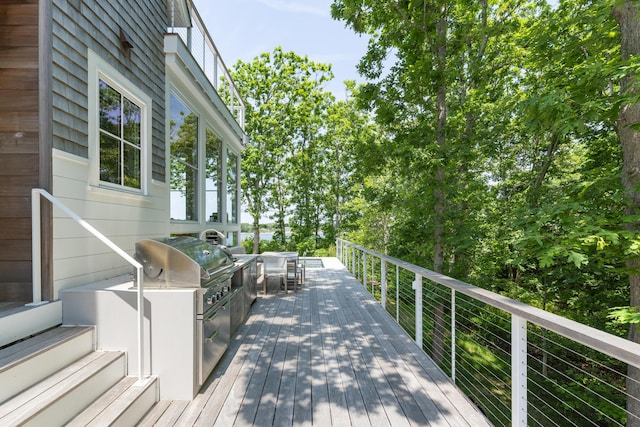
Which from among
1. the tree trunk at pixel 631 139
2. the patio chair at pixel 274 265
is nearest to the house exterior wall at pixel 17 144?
the patio chair at pixel 274 265

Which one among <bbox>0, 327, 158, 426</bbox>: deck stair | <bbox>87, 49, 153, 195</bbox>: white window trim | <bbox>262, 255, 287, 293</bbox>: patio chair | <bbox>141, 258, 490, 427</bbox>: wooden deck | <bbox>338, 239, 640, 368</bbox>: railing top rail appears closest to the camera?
Result: <bbox>338, 239, 640, 368</bbox>: railing top rail

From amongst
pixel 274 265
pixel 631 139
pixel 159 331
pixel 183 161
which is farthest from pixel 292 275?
pixel 631 139

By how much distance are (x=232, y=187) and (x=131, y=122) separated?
530 cm

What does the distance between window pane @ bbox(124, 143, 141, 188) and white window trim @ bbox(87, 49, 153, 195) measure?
0.24 ft

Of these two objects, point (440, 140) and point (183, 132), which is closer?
point (183, 132)

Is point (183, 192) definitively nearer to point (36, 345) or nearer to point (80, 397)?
point (36, 345)

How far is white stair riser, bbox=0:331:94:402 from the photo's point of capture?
5.93 ft

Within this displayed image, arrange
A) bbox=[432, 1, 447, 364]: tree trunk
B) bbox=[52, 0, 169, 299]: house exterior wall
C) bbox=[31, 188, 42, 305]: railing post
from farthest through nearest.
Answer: bbox=[432, 1, 447, 364]: tree trunk → bbox=[52, 0, 169, 299]: house exterior wall → bbox=[31, 188, 42, 305]: railing post

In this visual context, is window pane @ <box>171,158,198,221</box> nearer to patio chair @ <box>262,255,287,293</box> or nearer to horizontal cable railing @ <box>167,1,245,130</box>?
patio chair @ <box>262,255,287,293</box>

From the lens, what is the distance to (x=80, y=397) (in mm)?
1987

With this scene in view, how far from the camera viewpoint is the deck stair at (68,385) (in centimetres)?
177

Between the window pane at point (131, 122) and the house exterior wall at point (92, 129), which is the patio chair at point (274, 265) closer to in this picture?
the house exterior wall at point (92, 129)

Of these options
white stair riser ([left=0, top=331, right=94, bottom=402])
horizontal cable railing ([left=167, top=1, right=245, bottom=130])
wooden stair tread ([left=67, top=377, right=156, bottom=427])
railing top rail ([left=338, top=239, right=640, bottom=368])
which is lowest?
wooden stair tread ([left=67, top=377, right=156, bottom=427])

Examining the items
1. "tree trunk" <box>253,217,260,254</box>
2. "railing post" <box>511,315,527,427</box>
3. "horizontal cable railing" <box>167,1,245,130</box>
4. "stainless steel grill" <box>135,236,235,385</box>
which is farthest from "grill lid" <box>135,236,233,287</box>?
"tree trunk" <box>253,217,260,254</box>
